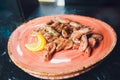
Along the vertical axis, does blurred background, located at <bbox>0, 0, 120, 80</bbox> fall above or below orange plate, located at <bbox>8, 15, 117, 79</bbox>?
below

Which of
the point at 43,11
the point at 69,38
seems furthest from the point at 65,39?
the point at 43,11

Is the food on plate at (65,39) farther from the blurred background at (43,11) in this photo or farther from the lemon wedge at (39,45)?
the blurred background at (43,11)

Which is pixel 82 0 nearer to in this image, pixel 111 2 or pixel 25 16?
pixel 111 2

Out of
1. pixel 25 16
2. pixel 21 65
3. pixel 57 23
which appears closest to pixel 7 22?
pixel 25 16

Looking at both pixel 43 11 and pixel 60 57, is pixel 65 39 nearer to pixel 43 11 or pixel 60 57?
pixel 60 57

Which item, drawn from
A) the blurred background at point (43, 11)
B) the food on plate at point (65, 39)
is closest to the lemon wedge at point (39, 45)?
the food on plate at point (65, 39)

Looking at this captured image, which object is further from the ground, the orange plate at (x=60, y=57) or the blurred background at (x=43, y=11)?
the orange plate at (x=60, y=57)

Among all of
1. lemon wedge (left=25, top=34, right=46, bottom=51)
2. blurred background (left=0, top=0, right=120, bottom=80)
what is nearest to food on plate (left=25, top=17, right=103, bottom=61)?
lemon wedge (left=25, top=34, right=46, bottom=51)

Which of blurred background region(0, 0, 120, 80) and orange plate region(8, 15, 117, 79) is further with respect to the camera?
blurred background region(0, 0, 120, 80)

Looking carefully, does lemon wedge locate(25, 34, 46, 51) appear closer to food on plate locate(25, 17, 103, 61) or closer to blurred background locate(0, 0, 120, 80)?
food on plate locate(25, 17, 103, 61)
